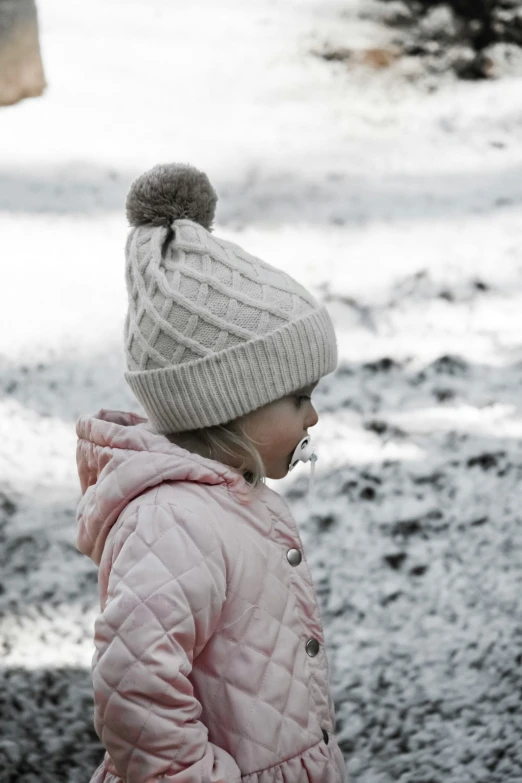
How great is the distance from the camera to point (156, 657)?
102 cm

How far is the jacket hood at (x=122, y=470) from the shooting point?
1146 millimetres

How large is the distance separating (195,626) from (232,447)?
0.27 meters

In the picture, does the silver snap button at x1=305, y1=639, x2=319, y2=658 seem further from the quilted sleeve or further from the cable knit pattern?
the cable knit pattern

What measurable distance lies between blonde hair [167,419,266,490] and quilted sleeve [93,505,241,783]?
0.17 metres

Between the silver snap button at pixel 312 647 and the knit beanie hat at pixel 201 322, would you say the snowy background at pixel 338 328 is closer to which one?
the silver snap button at pixel 312 647

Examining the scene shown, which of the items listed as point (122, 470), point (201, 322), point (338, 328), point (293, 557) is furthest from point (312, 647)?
point (338, 328)

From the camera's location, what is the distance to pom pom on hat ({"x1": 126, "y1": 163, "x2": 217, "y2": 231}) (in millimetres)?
1240

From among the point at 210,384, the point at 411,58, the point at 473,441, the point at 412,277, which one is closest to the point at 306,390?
the point at 210,384

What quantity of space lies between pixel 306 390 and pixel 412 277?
2.00 meters

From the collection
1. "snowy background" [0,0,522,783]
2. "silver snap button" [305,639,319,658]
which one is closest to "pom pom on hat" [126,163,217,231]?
"silver snap button" [305,639,319,658]

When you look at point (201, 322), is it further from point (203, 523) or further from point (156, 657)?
point (156, 657)

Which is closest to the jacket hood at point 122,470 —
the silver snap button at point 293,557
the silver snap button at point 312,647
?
the silver snap button at point 293,557

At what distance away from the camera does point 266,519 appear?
4.15 ft

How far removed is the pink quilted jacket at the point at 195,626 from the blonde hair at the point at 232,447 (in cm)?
3
